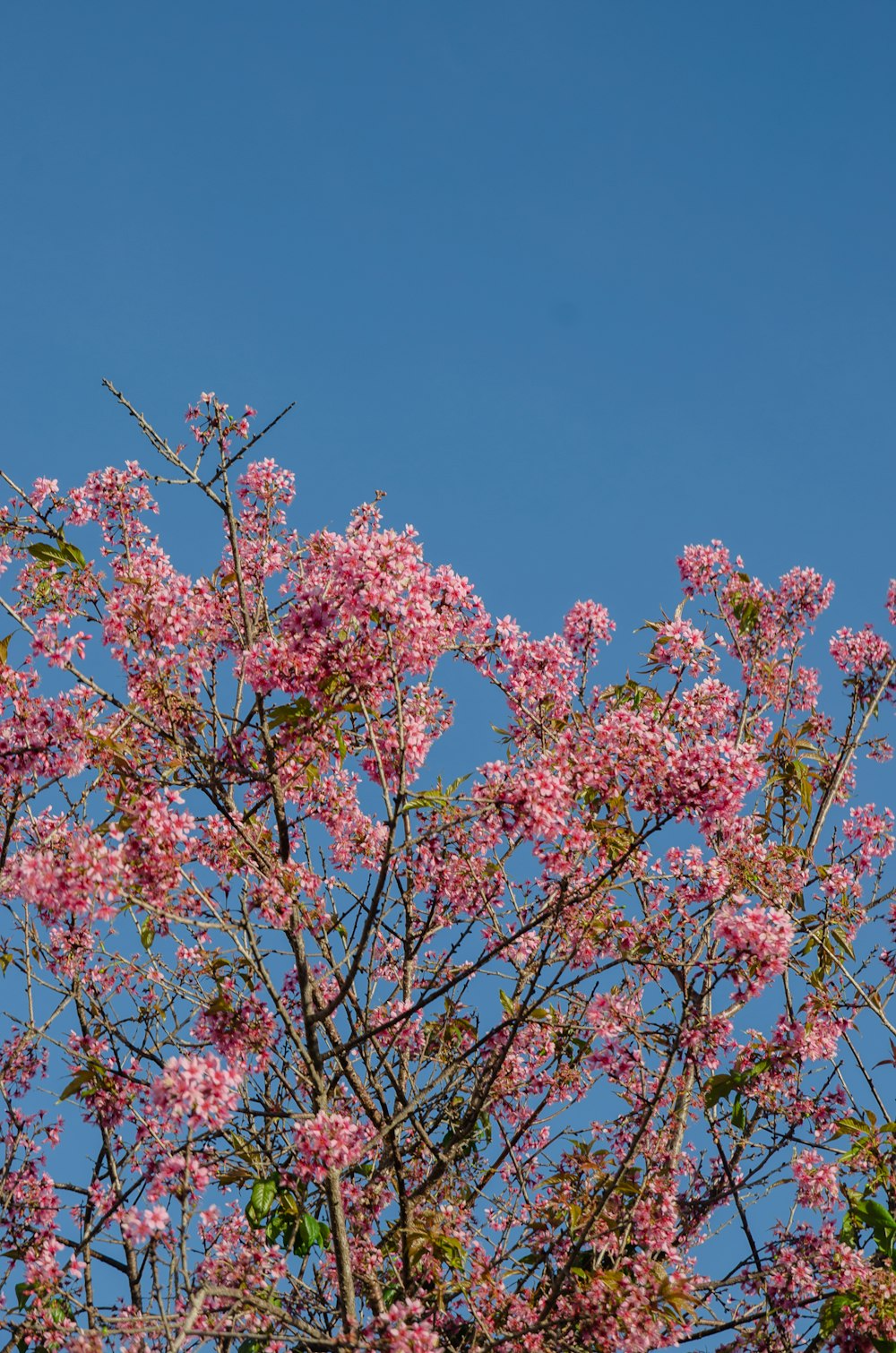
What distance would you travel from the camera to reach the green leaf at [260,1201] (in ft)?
16.7

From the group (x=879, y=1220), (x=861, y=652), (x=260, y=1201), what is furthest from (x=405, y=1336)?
(x=861, y=652)

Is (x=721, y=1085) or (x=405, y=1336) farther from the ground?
(x=721, y=1085)

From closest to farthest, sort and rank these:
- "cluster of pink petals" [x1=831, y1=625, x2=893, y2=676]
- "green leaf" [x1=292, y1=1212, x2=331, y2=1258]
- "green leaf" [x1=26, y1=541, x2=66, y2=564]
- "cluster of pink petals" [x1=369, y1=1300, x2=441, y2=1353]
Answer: "cluster of pink petals" [x1=369, y1=1300, x2=441, y2=1353] < "green leaf" [x1=292, y1=1212, x2=331, y2=1258] < "green leaf" [x1=26, y1=541, x2=66, y2=564] < "cluster of pink petals" [x1=831, y1=625, x2=893, y2=676]

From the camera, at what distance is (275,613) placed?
602 cm

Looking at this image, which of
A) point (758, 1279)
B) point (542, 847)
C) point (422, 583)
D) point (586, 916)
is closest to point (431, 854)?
point (586, 916)

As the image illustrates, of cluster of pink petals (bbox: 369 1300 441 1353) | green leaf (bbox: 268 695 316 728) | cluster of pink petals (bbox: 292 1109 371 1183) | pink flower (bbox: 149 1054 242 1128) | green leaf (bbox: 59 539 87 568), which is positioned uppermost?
green leaf (bbox: 59 539 87 568)

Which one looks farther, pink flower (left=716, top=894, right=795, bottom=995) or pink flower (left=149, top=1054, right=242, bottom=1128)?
pink flower (left=716, top=894, right=795, bottom=995)

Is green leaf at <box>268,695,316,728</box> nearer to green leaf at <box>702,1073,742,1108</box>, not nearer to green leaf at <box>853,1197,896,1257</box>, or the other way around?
green leaf at <box>702,1073,742,1108</box>

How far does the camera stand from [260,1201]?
5.11m

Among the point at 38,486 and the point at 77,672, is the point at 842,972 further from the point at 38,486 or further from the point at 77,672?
the point at 38,486

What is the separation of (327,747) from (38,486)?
6.48 feet

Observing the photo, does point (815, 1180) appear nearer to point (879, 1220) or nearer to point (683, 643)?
point (879, 1220)

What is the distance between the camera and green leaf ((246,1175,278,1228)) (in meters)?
5.10

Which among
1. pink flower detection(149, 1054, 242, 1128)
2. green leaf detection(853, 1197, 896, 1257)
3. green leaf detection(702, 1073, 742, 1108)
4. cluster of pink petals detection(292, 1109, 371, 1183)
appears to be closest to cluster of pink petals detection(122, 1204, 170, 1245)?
pink flower detection(149, 1054, 242, 1128)
